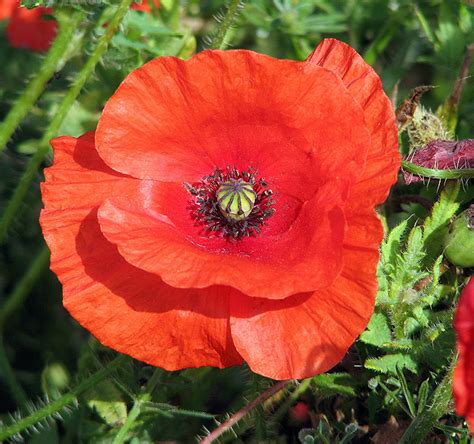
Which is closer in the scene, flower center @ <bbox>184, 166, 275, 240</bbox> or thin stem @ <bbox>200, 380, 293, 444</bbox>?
thin stem @ <bbox>200, 380, 293, 444</bbox>

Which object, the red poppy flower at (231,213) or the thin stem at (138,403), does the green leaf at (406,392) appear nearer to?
the red poppy flower at (231,213)

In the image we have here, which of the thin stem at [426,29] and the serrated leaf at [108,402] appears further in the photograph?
the thin stem at [426,29]

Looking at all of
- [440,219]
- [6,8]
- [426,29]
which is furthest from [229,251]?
[6,8]

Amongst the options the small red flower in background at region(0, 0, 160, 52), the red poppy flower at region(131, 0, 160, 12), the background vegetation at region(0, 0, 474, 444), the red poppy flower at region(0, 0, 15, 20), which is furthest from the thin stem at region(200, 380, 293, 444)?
the red poppy flower at region(0, 0, 15, 20)

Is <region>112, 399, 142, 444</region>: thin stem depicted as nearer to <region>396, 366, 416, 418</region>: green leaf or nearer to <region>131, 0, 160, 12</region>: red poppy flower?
<region>396, 366, 416, 418</region>: green leaf

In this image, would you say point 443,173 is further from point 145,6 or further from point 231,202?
point 145,6

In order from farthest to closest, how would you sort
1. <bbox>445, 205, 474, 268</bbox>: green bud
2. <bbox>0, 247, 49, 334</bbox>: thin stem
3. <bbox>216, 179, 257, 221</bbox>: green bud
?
<bbox>0, 247, 49, 334</bbox>: thin stem < <bbox>216, 179, 257, 221</bbox>: green bud < <bbox>445, 205, 474, 268</bbox>: green bud

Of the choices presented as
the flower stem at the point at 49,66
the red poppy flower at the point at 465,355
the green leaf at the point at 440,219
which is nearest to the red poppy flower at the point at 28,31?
the flower stem at the point at 49,66

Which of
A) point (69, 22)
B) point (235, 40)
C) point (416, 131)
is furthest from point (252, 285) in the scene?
point (235, 40)
